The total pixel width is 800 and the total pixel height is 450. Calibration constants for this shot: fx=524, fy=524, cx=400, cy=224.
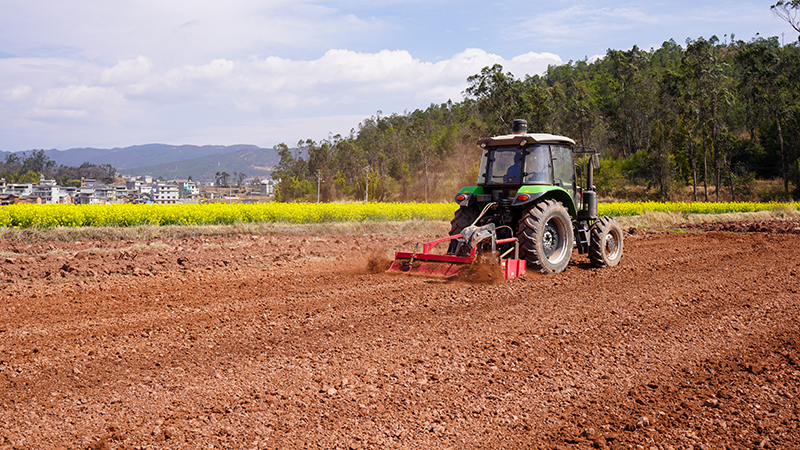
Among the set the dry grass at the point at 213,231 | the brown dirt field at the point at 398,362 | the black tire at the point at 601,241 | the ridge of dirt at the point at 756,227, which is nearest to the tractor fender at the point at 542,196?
the black tire at the point at 601,241

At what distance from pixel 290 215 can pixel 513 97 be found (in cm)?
3067

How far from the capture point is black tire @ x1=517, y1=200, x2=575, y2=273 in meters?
7.91

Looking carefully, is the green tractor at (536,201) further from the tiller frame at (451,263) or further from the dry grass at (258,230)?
the dry grass at (258,230)

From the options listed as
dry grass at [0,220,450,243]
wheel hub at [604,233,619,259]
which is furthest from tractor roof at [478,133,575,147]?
dry grass at [0,220,450,243]

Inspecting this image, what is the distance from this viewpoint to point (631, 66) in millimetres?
56594

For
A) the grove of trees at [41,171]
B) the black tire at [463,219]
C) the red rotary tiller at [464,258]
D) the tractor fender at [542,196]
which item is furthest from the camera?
the grove of trees at [41,171]

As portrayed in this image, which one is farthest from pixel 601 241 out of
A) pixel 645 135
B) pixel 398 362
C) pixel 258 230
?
pixel 645 135

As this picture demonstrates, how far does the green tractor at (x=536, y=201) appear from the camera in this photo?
8.02m

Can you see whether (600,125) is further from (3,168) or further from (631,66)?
(3,168)

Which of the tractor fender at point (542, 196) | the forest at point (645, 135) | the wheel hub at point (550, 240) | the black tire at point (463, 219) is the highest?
the forest at point (645, 135)

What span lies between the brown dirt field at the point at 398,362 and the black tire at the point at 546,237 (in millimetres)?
345

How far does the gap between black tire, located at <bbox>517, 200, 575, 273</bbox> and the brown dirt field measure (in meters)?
0.34

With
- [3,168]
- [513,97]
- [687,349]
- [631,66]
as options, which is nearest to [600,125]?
[631,66]

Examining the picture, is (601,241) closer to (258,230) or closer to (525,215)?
(525,215)
